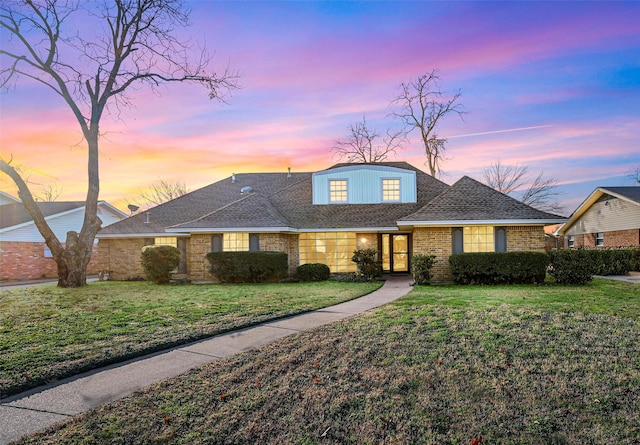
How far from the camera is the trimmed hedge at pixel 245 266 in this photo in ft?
53.6

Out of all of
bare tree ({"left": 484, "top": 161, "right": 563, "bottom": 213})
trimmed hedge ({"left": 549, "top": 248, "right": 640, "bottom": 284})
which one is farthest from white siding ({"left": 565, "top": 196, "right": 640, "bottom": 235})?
trimmed hedge ({"left": 549, "top": 248, "right": 640, "bottom": 284})

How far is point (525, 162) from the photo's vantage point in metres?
36.6

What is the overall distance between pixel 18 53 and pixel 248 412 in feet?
65.4

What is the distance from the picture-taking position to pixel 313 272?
17.2 meters

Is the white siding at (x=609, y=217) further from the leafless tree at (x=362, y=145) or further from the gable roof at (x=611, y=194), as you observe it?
the leafless tree at (x=362, y=145)

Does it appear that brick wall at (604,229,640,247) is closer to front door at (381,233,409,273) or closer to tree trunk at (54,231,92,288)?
front door at (381,233,409,273)

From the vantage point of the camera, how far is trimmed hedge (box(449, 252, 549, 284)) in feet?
46.0

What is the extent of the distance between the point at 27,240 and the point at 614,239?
3465 centimetres

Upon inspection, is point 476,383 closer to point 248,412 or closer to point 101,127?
point 248,412

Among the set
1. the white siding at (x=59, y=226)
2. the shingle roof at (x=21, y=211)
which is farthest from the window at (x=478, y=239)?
the white siding at (x=59, y=226)

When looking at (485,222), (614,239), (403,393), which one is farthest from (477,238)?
(614,239)

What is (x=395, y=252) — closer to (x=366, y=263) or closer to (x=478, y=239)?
(x=366, y=263)

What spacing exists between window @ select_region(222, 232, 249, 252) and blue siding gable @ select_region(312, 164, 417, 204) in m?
4.59

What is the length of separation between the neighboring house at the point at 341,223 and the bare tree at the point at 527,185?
20586mm
